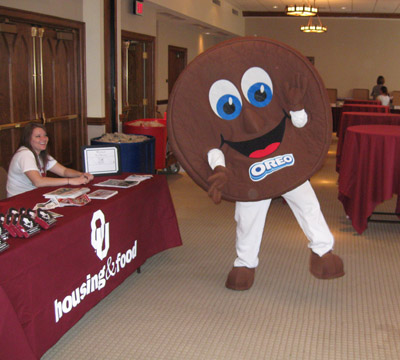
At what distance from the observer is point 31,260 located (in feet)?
7.28

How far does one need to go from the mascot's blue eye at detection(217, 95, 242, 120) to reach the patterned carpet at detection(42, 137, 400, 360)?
3.67 feet

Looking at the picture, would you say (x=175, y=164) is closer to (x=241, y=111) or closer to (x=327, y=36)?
(x=241, y=111)

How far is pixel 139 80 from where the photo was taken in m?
8.68

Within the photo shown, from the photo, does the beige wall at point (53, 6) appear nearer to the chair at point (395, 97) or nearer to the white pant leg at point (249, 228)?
the white pant leg at point (249, 228)

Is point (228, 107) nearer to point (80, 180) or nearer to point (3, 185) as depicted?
point (80, 180)

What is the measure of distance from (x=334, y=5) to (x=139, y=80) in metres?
6.63

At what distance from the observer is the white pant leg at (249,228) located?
3152 mm

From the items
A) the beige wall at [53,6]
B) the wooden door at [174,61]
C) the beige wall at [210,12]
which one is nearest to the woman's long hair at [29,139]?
the beige wall at [53,6]

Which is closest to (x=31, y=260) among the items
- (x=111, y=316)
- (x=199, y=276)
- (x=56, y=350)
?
(x=56, y=350)

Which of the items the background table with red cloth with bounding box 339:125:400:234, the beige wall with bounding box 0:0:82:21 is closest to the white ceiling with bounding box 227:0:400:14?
the beige wall with bounding box 0:0:82:21

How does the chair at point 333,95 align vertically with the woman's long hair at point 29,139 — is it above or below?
above

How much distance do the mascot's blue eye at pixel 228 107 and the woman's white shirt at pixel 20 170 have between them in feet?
4.33

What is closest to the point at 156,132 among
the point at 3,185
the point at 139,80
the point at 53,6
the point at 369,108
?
the point at 53,6

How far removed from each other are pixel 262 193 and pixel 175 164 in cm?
489
